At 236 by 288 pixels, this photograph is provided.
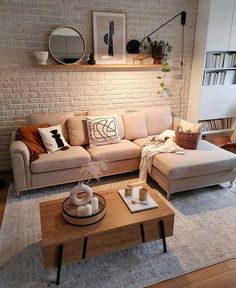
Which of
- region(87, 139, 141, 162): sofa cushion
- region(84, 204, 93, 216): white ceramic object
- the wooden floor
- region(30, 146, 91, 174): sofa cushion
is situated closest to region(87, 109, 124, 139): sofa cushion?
region(87, 139, 141, 162): sofa cushion

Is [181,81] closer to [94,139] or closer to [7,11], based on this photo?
[94,139]

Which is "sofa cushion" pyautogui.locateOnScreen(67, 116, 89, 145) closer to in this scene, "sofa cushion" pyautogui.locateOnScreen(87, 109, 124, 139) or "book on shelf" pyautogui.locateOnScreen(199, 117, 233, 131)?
"sofa cushion" pyautogui.locateOnScreen(87, 109, 124, 139)

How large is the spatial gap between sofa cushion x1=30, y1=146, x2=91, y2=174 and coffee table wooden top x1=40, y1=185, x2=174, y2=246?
31.7 inches

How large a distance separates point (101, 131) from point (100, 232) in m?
1.63

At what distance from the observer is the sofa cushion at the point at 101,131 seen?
120 inches

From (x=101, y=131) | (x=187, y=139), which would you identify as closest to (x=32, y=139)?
(x=101, y=131)

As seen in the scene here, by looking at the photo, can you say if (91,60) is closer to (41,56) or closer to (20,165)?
(41,56)

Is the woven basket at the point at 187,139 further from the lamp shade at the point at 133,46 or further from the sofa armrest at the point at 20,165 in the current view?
the sofa armrest at the point at 20,165

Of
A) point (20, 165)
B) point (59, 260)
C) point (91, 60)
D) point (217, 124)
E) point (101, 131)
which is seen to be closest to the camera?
point (59, 260)

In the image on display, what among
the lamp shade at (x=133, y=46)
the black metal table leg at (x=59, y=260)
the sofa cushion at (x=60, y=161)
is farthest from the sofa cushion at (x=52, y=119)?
the black metal table leg at (x=59, y=260)

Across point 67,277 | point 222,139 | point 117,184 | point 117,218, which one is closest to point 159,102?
point 222,139

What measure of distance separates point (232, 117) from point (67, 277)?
3551mm

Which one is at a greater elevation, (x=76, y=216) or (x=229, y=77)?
(x=229, y=77)

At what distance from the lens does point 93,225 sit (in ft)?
5.41
